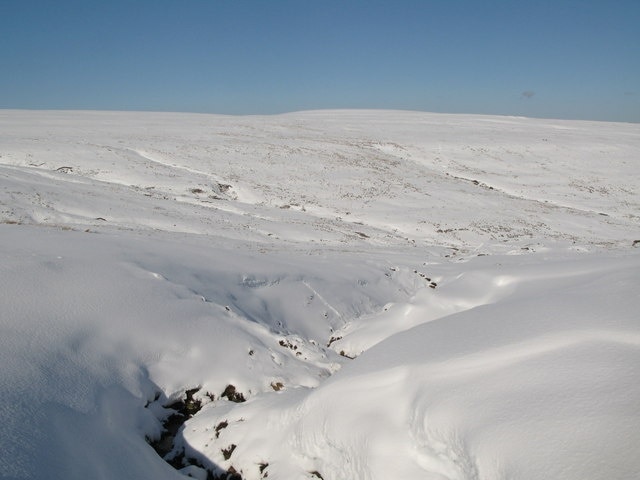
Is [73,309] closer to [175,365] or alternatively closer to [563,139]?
[175,365]

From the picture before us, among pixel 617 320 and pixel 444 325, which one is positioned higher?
pixel 617 320

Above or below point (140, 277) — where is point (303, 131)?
above

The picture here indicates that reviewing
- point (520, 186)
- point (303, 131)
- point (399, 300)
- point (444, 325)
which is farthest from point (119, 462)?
point (303, 131)

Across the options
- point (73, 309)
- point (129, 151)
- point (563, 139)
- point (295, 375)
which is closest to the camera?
point (73, 309)

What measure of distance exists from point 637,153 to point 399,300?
46.5m

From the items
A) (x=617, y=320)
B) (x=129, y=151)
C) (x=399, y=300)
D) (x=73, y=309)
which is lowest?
(x=399, y=300)

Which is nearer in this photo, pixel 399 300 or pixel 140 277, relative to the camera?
pixel 140 277

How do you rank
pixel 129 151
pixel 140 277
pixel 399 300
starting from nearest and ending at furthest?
1. pixel 140 277
2. pixel 399 300
3. pixel 129 151

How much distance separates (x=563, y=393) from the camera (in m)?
3.93

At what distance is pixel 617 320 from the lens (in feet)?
15.9

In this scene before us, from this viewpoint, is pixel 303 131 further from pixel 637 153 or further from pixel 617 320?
pixel 617 320

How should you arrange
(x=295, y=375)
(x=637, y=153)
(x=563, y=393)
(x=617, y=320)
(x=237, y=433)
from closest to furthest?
(x=563, y=393) < (x=617, y=320) < (x=237, y=433) < (x=295, y=375) < (x=637, y=153)

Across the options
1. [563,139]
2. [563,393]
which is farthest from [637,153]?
[563,393]

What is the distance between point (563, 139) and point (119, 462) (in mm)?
56058
